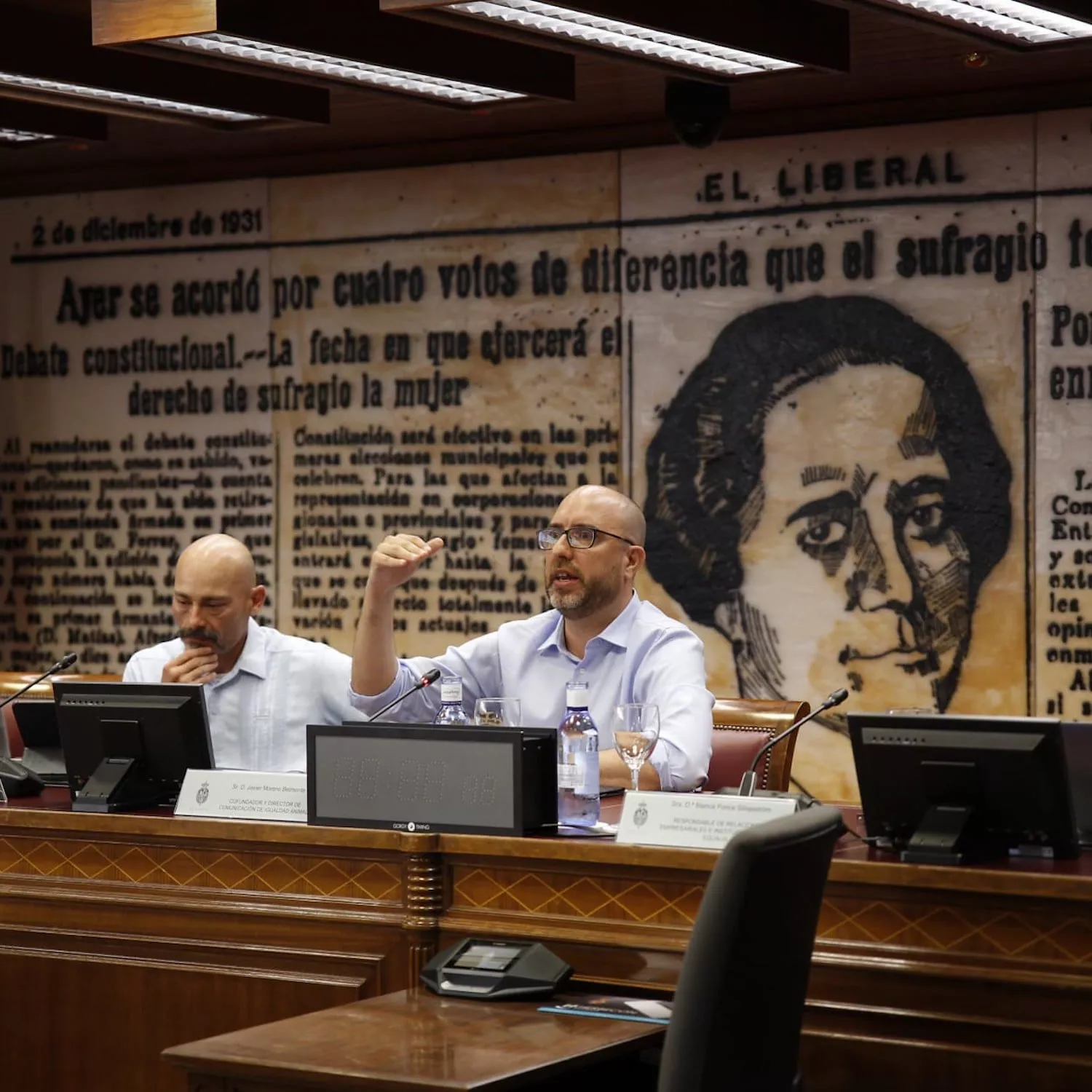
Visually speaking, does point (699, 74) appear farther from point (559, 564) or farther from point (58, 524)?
point (58, 524)

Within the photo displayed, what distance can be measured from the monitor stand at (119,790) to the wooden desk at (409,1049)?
108cm

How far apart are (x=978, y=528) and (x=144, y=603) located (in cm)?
322

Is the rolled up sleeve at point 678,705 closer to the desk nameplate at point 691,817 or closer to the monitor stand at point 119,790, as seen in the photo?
the desk nameplate at point 691,817

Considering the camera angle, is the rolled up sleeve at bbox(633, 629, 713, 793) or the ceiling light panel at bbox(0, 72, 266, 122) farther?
the ceiling light panel at bbox(0, 72, 266, 122)

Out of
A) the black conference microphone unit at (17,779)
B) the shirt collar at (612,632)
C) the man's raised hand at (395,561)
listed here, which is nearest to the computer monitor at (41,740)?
the black conference microphone unit at (17,779)

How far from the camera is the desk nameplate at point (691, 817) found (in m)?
3.10

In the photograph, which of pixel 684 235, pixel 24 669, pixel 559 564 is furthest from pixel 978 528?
pixel 24 669

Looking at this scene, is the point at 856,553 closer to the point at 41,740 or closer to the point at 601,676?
the point at 601,676

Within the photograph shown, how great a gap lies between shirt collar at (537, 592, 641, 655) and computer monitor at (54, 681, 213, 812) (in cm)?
107

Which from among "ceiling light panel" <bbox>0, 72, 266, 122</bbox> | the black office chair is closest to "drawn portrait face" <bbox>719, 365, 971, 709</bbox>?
"ceiling light panel" <bbox>0, 72, 266, 122</bbox>

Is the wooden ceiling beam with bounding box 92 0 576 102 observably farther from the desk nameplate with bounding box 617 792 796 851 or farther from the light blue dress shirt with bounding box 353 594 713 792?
the desk nameplate with bounding box 617 792 796 851

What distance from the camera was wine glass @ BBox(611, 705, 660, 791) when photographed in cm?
355

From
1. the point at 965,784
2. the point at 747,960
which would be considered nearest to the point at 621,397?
the point at 965,784

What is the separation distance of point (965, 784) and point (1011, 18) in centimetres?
215
